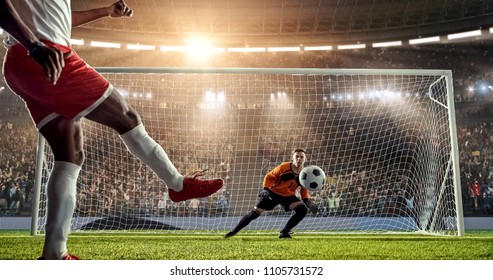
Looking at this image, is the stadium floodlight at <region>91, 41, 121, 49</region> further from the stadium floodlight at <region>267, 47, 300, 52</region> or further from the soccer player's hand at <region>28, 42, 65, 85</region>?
the soccer player's hand at <region>28, 42, 65, 85</region>

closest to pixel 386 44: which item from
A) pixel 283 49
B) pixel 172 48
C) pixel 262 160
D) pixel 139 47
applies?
pixel 283 49

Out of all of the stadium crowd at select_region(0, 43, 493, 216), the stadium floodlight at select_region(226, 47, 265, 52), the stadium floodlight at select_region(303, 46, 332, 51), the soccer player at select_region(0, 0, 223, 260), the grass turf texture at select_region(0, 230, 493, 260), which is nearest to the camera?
the soccer player at select_region(0, 0, 223, 260)

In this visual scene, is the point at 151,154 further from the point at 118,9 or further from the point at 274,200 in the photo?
the point at 274,200

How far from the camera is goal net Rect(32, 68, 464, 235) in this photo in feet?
22.7

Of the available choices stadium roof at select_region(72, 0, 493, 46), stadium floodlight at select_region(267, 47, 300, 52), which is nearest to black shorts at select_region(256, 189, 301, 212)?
stadium roof at select_region(72, 0, 493, 46)

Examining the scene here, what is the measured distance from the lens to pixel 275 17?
49.2 ft

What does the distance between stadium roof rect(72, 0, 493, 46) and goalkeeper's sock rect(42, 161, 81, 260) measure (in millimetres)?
13044

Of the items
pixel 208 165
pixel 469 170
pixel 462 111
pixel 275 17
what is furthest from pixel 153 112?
pixel 462 111

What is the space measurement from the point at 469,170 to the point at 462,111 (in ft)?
12.6

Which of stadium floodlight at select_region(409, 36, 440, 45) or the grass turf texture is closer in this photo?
the grass turf texture

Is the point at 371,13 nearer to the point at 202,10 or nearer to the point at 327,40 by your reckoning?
the point at 327,40

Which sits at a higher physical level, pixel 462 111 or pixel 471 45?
pixel 471 45

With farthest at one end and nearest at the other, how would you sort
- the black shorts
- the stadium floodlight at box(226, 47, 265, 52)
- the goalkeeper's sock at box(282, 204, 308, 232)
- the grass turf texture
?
1. the stadium floodlight at box(226, 47, 265, 52)
2. the black shorts
3. the goalkeeper's sock at box(282, 204, 308, 232)
4. the grass turf texture

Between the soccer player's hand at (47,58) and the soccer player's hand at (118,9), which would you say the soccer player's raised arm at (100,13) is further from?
the soccer player's hand at (47,58)
